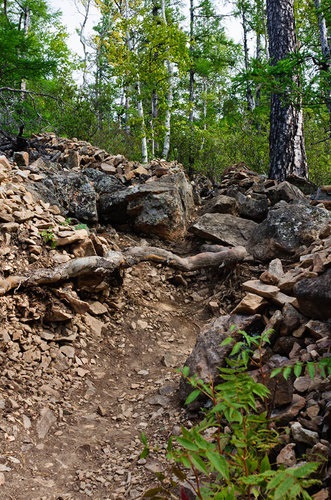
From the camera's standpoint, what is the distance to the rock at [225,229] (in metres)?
6.24

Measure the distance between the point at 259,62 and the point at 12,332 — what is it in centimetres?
409

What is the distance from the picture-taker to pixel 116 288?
17.1ft

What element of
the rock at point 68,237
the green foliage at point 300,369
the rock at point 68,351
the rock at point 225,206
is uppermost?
the rock at point 225,206

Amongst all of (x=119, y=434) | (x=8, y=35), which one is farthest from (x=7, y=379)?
(x=8, y=35)

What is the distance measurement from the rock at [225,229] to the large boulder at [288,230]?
1.10ft

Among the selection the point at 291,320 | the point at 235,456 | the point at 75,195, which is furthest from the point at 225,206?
the point at 235,456

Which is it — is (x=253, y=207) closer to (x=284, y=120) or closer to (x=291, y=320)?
(x=284, y=120)

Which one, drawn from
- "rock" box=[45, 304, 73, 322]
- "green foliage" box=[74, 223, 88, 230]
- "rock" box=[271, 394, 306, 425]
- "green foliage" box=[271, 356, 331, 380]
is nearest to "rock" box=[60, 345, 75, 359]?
"rock" box=[45, 304, 73, 322]

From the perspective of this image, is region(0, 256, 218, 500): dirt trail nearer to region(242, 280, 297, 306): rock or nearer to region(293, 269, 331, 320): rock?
region(242, 280, 297, 306): rock

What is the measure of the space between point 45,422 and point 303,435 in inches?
81.4

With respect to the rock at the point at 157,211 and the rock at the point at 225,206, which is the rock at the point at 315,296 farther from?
the rock at the point at 225,206

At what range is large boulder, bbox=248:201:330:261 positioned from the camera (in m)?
5.47

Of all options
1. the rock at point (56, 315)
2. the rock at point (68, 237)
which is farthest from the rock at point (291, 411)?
the rock at point (68, 237)

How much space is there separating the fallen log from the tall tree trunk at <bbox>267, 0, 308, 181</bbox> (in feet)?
9.81
